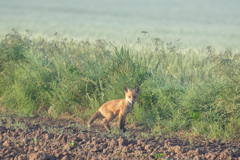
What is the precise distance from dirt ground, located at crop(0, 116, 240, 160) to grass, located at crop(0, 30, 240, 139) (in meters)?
0.55

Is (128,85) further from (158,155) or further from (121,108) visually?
(158,155)

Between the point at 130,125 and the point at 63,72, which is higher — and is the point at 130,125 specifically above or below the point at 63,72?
below

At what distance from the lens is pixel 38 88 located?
334 inches

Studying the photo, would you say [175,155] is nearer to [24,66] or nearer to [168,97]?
[168,97]

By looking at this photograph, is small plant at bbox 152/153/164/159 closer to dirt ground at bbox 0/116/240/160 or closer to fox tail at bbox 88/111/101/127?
dirt ground at bbox 0/116/240/160

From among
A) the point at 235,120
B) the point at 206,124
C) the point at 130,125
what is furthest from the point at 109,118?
the point at 235,120

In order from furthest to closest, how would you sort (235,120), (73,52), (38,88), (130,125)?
(73,52), (38,88), (130,125), (235,120)

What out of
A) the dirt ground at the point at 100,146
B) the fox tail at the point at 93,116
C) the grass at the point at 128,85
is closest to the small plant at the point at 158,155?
the dirt ground at the point at 100,146

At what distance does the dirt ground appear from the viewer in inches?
194

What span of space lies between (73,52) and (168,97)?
3.07 meters

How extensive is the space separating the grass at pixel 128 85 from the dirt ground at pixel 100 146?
549 mm

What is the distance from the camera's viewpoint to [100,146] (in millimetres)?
5230

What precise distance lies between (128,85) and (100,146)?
258cm

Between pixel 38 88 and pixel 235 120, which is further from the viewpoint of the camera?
pixel 38 88
